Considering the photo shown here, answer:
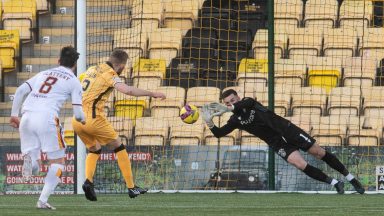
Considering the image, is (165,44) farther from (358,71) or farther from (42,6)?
(358,71)

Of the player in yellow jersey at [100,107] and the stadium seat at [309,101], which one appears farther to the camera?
the stadium seat at [309,101]

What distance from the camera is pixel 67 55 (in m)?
12.0

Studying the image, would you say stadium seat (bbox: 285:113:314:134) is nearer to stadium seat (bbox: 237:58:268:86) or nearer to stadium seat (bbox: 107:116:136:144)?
stadium seat (bbox: 237:58:268:86)

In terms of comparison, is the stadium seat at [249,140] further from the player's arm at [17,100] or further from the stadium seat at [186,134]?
the player's arm at [17,100]

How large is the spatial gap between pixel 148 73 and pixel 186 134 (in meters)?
1.71

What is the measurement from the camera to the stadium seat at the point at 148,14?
21.0 meters

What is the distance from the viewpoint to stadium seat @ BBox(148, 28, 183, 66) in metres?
21.1

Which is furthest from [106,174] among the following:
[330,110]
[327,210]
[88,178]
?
[327,210]

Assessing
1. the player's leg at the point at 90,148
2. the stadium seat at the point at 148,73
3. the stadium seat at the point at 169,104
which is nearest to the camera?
the player's leg at the point at 90,148

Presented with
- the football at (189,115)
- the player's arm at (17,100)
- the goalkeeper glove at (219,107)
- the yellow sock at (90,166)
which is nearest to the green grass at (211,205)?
the yellow sock at (90,166)

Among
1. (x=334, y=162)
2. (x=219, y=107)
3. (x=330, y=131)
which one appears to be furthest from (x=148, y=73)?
(x=334, y=162)

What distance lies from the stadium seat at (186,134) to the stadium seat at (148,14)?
2526 millimetres

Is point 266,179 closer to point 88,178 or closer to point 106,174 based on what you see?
point 106,174

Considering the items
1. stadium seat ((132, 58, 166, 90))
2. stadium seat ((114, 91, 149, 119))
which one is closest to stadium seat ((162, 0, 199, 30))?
stadium seat ((132, 58, 166, 90))
